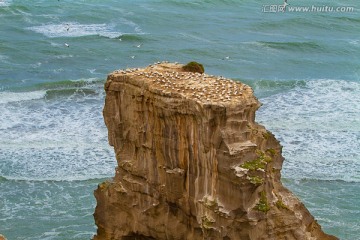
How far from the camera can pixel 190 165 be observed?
17.3 m

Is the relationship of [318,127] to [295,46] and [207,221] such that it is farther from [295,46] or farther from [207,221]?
[207,221]

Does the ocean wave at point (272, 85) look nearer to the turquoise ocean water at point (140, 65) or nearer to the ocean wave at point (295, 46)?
the turquoise ocean water at point (140, 65)

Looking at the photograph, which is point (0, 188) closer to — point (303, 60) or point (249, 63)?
point (249, 63)

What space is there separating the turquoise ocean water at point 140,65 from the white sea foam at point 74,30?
0.51ft

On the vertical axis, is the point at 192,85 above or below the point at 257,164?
above

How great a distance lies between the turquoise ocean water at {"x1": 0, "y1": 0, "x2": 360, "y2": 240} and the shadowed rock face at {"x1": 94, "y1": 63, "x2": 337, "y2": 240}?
7713 mm

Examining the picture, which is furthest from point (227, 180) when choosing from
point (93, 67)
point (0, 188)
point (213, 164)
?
point (93, 67)

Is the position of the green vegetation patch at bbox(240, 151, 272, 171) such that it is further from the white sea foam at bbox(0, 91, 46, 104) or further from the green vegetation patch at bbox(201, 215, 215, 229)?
the white sea foam at bbox(0, 91, 46, 104)

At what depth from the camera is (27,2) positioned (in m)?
69.8

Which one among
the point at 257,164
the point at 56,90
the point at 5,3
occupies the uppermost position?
the point at 257,164

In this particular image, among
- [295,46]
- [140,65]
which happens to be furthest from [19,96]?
[295,46]

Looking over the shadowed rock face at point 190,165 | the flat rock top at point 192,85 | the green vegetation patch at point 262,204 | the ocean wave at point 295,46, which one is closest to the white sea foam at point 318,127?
the ocean wave at point 295,46

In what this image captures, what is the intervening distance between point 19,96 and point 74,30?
17736 mm

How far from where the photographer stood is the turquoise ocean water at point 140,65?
95.6ft
